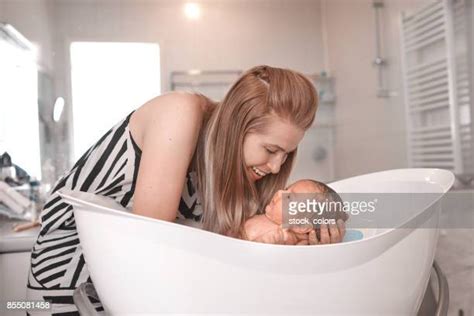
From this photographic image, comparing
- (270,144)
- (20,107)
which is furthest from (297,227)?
(20,107)

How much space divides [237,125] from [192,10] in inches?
38.9

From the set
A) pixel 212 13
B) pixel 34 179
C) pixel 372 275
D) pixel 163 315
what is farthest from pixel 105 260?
pixel 212 13

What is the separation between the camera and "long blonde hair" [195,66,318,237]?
0.76 metres

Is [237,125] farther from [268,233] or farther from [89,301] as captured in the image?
[89,301]

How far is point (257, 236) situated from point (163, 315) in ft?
0.82

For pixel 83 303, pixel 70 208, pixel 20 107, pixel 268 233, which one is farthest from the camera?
pixel 20 107

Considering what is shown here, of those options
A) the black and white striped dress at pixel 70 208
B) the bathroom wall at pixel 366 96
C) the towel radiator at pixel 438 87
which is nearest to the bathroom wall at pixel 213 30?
the bathroom wall at pixel 366 96

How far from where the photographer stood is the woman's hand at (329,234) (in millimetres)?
666

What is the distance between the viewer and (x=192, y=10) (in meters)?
1.59

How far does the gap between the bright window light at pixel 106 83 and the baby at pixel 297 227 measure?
900 millimetres

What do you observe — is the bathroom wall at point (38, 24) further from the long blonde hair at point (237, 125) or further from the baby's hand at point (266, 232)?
the baby's hand at point (266, 232)

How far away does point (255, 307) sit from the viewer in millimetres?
524

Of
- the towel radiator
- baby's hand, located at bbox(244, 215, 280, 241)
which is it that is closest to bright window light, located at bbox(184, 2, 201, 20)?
the towel radiator

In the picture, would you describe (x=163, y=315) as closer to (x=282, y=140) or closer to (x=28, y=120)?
(x=282, y=140)
